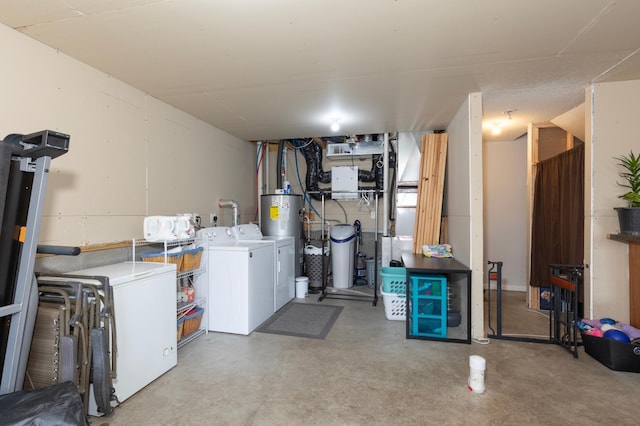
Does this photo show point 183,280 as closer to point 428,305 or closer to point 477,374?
point 428,305

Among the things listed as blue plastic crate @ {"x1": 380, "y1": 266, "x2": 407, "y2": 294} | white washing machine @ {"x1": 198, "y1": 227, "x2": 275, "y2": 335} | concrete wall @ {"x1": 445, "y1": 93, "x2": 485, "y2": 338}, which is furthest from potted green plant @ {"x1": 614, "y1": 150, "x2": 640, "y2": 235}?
white washing machine @ {"x1": 198, "y1": 227, "x2": 275, "y2": 335}

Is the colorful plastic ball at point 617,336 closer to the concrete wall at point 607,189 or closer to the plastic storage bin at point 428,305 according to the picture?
the concrete wall at point 607,189

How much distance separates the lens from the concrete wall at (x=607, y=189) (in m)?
2.79

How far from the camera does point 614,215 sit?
282 cm

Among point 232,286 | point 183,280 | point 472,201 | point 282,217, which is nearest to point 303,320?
point 232,286

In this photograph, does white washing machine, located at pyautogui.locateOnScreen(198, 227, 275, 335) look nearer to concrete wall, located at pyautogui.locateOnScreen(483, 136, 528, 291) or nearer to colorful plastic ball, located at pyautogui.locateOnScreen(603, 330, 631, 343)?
colorful plastic ball, located at pyautogui.locateOnScreen(603, 330, 631, 343)

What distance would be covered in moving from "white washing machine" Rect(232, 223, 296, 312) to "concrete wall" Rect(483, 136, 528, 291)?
3.08 m

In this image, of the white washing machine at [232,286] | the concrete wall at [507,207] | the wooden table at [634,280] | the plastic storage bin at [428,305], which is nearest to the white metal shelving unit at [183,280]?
the white washing machine at [232,286]

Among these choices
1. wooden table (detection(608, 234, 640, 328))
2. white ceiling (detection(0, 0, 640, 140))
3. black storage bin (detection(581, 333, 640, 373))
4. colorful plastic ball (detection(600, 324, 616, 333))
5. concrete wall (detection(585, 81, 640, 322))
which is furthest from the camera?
concrete wall (detection(585, 81, 640, 322))

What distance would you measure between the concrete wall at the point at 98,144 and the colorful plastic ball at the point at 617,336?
4.11 metres

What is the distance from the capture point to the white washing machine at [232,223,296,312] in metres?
3.77

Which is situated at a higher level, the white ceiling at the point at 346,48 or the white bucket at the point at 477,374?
the white ceiling at the point at 346,48

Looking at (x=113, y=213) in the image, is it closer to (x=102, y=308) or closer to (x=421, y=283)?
(x=102, y=308)

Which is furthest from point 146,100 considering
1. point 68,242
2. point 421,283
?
point 421,283
